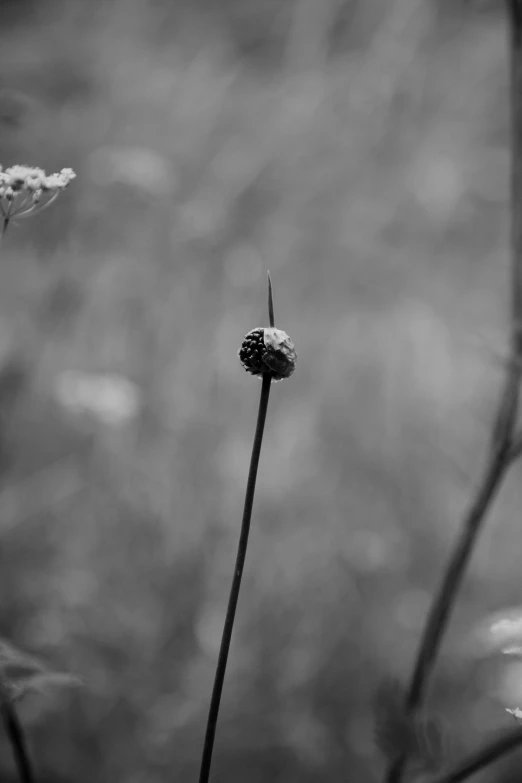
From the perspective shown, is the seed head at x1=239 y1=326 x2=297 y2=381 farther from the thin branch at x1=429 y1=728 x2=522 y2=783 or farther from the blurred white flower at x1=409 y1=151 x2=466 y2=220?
the blurred white flower at x1=409 y1=151 x2=466 y2=220

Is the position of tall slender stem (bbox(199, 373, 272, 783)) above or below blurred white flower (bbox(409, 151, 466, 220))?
below

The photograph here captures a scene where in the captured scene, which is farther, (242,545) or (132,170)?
(132,170)

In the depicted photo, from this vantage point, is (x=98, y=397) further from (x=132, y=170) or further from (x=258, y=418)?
(x=258, y=418)

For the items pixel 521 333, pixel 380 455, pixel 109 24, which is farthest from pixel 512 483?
pixel 109 24

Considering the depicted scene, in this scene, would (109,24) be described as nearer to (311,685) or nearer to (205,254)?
(205,254)

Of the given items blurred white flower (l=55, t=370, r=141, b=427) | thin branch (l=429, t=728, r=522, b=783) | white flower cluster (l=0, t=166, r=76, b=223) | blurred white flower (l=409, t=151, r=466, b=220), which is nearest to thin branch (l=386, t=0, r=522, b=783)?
thin branch (l=429, t=728, r=522, b=783)

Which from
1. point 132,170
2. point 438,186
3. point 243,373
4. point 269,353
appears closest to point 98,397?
point 132,170

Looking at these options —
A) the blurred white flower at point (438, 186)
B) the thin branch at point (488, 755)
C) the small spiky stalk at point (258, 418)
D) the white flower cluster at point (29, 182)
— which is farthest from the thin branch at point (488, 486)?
the blurred white flower at point (438, 186)
